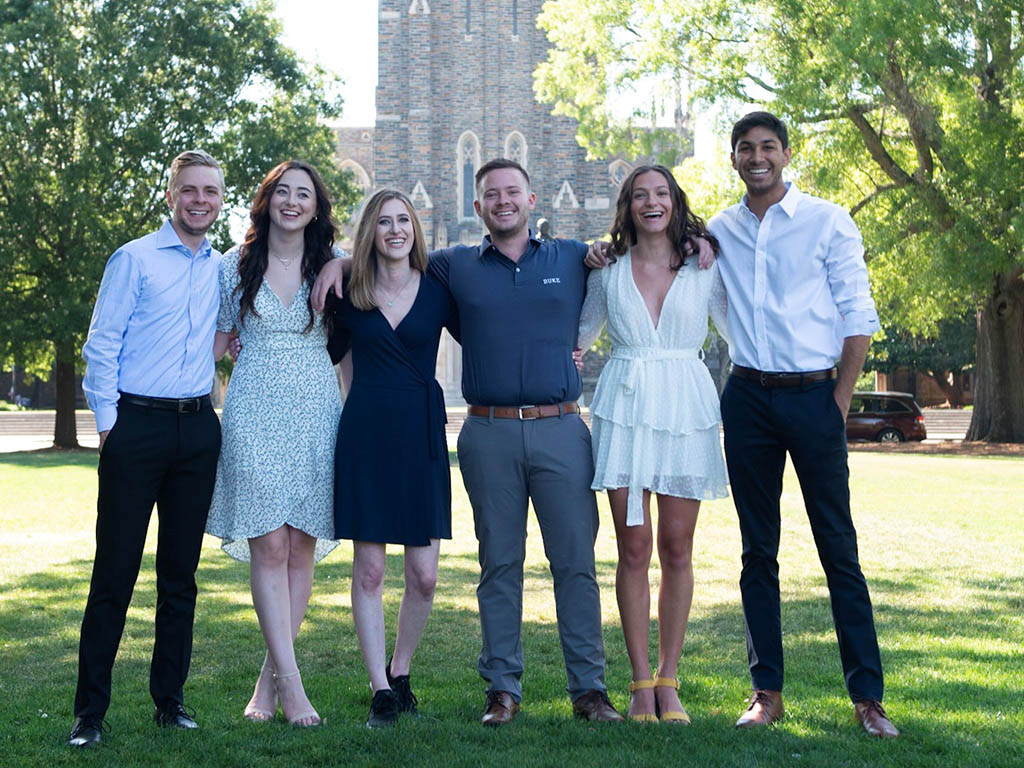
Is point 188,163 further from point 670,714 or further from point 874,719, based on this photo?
point 874,719

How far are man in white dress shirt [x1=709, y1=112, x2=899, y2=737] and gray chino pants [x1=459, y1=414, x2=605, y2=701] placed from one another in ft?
1.97

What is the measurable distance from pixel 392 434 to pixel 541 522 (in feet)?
2.34

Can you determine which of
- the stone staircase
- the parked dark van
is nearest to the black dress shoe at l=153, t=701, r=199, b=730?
the parked dark van

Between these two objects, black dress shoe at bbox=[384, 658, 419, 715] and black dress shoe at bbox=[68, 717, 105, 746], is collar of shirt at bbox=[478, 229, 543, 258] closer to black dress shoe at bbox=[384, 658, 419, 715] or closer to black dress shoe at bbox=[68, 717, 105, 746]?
black dress shoe at bbox=[384, 658, 419, 715]

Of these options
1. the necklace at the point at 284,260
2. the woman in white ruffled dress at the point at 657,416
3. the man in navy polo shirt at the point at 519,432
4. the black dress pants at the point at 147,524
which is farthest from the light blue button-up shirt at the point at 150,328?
the woman in white ruffled dress at the point at 657,416

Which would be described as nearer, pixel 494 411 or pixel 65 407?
pixel 494 411

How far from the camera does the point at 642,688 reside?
180 inches

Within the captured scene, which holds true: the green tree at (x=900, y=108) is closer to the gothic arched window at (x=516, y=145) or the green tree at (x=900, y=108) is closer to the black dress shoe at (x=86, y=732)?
the gothic arched window at (x=516, y=145)

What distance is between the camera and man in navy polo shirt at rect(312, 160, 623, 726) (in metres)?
4.64

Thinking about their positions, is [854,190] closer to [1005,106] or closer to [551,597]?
[1005,106]

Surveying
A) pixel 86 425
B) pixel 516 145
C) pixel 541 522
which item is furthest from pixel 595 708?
pixel 516 145

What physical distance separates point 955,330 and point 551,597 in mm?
40916

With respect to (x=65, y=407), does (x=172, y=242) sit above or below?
above

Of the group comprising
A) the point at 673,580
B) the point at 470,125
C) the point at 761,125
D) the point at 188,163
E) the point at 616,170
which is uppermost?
the point at 470,125
